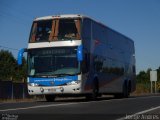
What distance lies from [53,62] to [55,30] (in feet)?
5.25

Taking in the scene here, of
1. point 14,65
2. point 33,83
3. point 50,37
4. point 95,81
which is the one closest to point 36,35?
point 50,37

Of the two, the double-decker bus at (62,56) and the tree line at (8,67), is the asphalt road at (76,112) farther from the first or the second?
the tree line at (8,67)

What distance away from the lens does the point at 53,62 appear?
25.5 metres

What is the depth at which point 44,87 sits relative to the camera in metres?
25.5

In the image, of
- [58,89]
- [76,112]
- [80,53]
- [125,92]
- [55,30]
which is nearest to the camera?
[76,112]

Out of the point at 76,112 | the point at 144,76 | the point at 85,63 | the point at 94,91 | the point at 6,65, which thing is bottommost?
the point at 76,112

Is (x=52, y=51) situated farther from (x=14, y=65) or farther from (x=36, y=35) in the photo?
(x=14, y=65)

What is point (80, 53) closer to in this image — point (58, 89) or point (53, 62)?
point (53, 62)

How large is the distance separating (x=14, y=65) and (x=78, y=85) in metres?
77.5

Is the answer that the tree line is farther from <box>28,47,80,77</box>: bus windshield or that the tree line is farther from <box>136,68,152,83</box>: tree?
<box>28,47,80,77</box>: bus windshield

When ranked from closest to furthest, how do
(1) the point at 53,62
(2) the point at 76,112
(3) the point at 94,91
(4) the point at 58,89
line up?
1. (2) the point at 76,112
2. (4) the point at 58,89
3. (1) the point at 53,62
4. (3) the point at 94,91

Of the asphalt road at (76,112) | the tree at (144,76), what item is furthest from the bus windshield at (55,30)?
the tree at (144,76)

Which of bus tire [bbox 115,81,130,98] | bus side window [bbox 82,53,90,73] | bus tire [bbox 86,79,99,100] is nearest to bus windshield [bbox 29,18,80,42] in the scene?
bus side window [bbox 82,53,90,73]

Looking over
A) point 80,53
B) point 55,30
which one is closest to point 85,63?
point 80,53
